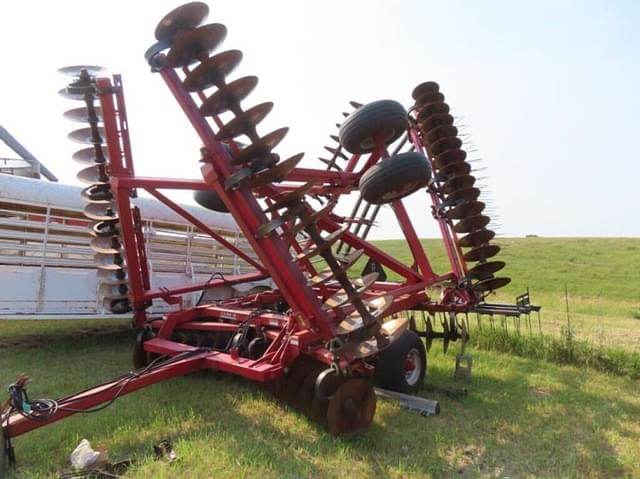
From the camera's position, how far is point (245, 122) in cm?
360

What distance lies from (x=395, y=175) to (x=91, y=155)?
3.60 metres

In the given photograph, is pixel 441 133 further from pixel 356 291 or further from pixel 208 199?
pixel 356 291

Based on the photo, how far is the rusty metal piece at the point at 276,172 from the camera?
11.8 feet

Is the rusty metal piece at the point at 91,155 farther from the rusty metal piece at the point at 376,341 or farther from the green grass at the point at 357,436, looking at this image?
the rusty metal piece at the point at 376,341

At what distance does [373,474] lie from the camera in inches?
124

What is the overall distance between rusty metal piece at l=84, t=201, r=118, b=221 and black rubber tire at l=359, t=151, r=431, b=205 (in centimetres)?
298

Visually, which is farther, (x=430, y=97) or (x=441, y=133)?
(x=430, y=97)

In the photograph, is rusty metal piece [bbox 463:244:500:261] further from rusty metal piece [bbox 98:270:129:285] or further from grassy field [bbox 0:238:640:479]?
rusty metal piece [bbox 98:270:129:285]

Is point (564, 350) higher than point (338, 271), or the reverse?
point (338, 271)

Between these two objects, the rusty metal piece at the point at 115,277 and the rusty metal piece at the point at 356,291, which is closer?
the rusty metal piece at the point at 356,291

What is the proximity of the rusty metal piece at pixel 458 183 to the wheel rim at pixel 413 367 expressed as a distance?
92.3 inches

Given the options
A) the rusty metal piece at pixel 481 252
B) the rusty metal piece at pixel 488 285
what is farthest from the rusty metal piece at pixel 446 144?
the rusty metal piece at pixel 488 285

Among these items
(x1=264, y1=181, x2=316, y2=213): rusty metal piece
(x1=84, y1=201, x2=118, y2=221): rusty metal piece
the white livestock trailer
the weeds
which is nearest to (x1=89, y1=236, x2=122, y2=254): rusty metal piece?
(x1=84, y1=201, x2=118, y2=221): rusty metal piece

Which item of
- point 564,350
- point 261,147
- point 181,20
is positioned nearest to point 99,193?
point 181,20
